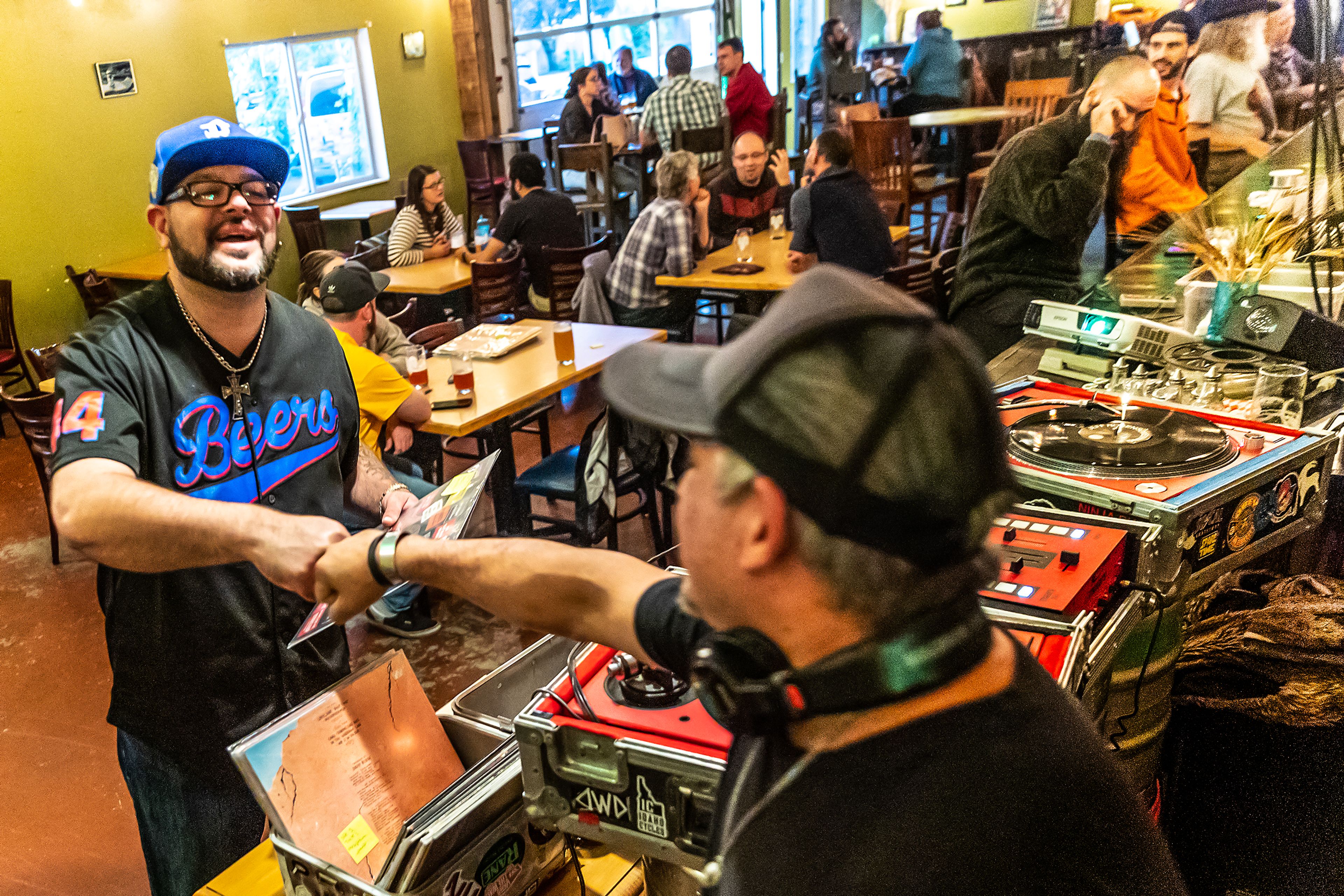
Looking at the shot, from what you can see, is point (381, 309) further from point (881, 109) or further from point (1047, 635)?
point (881, 109)

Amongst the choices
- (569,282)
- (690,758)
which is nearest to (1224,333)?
(690,758)

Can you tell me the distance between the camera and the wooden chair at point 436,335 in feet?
15.9

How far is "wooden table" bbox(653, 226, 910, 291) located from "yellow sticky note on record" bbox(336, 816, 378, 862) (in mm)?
3749


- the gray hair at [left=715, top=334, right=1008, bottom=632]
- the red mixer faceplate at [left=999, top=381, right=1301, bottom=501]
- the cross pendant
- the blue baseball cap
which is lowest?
the red mixer faceplate at [left=999, top=381, right=1301, bottom=501]

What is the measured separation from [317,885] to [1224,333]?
2.61 metres

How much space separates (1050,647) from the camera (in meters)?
1.47

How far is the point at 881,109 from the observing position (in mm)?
10312

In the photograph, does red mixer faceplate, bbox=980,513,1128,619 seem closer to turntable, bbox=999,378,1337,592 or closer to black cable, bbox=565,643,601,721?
turntable, bbox=999,378,1337,592

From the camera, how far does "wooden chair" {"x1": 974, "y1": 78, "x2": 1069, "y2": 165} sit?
859 centimetres

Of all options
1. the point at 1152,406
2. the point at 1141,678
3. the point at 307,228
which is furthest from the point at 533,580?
the point at 307,228

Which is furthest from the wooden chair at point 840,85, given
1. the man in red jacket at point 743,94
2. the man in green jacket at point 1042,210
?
the man in green jacket at point 1042,210

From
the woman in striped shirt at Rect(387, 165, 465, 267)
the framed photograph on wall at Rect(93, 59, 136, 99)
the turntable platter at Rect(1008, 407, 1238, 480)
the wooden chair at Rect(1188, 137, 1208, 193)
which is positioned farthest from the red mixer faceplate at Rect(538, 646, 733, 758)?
the framed photograph on wall at Rect(93, 59, 136, 99)

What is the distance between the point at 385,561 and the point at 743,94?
26.7 feet

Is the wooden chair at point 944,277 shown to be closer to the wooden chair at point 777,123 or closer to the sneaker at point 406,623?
the sneaker at point 406,623
